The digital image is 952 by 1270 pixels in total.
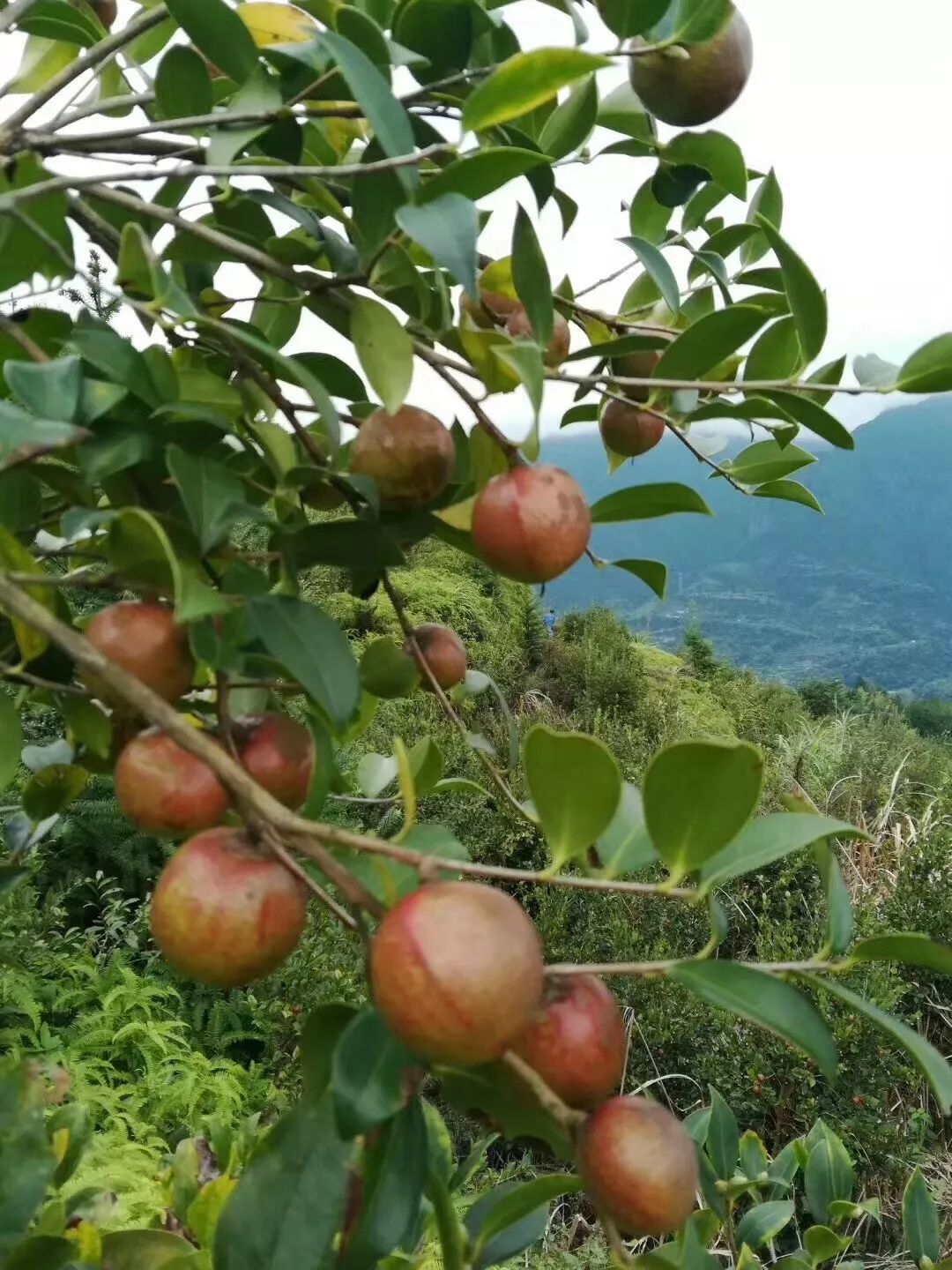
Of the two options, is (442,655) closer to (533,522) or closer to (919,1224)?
(533,522)

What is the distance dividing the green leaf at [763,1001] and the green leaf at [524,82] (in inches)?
11.3

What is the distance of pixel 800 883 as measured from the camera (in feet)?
8.75

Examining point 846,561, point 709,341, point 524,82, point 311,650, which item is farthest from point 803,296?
point 846,561

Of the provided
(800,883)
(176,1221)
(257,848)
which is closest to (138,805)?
(257,848)

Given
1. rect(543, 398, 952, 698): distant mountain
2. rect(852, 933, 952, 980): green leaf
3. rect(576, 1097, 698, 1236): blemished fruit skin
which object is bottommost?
rect(543, 398, 952, 698): distant mountain

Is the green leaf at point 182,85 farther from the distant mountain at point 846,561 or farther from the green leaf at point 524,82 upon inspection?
the distant mountain at point 846,561

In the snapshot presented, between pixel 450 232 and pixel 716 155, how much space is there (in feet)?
0.81

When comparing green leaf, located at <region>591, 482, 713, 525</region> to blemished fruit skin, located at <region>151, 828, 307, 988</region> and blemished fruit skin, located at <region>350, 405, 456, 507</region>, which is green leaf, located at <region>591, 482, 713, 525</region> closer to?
blemished fruit skin, located at <region>350, 405, 456, 507</region>

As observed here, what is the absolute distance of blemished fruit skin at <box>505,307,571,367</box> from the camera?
19.0 inches

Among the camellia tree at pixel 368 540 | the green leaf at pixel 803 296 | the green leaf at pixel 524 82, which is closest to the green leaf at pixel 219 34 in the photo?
the camellia tree at pixel 368 540

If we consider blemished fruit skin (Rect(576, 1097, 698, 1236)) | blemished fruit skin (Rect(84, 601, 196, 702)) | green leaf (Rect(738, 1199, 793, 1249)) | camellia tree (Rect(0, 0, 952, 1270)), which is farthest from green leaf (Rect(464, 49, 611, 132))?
green leaf (Rect(738, 1199, 793, 1249))

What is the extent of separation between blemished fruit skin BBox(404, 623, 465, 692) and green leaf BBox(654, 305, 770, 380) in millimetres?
173

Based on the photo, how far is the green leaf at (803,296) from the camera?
0.40 metres

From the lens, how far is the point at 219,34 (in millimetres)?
414
